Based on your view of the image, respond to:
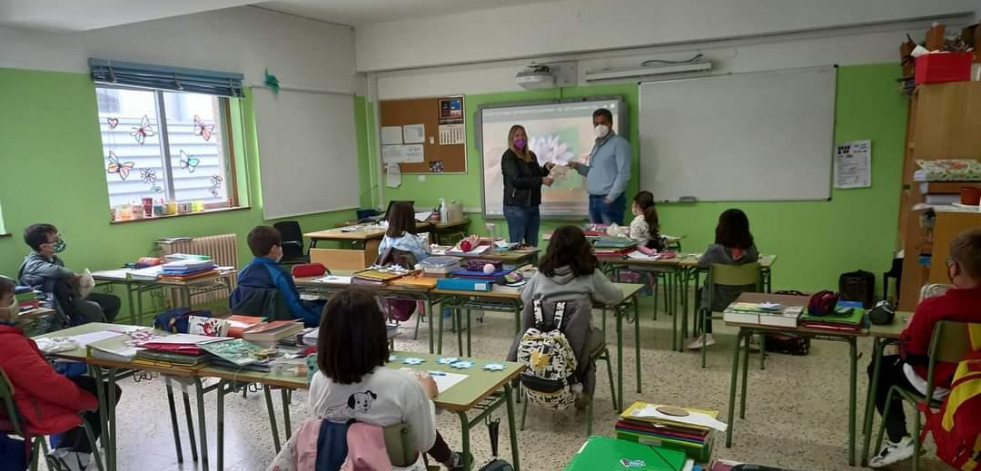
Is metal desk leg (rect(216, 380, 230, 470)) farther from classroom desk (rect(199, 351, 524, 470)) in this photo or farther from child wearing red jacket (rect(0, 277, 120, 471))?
child wearing red jacket (rect(0, 277, 120, 471))

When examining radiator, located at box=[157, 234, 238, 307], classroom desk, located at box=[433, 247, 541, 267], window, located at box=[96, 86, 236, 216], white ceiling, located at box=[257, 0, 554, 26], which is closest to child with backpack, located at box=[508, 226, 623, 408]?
classroom desk, located at box=[433, 247, 541, 267]

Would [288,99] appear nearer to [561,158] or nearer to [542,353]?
[561,158]

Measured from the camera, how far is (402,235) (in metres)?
4.92

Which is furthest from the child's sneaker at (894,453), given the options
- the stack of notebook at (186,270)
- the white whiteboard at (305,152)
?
the white whiteboard at (305,152)

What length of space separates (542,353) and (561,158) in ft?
14.3

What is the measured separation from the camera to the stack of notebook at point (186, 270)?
4.69m

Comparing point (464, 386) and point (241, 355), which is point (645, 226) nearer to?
point (464, 386)

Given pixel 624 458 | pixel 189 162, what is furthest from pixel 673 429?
pixel 189 162

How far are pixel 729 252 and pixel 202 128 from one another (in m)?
5.23

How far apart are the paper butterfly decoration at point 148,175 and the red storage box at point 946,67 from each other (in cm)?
646

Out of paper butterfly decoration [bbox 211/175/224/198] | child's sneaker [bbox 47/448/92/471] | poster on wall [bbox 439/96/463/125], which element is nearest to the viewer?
child's sneaker [bbox 47/448/92/471]

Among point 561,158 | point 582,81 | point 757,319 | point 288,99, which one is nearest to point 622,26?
point 582,81

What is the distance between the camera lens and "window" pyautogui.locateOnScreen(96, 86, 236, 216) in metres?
5.70

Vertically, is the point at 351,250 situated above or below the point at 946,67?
below
